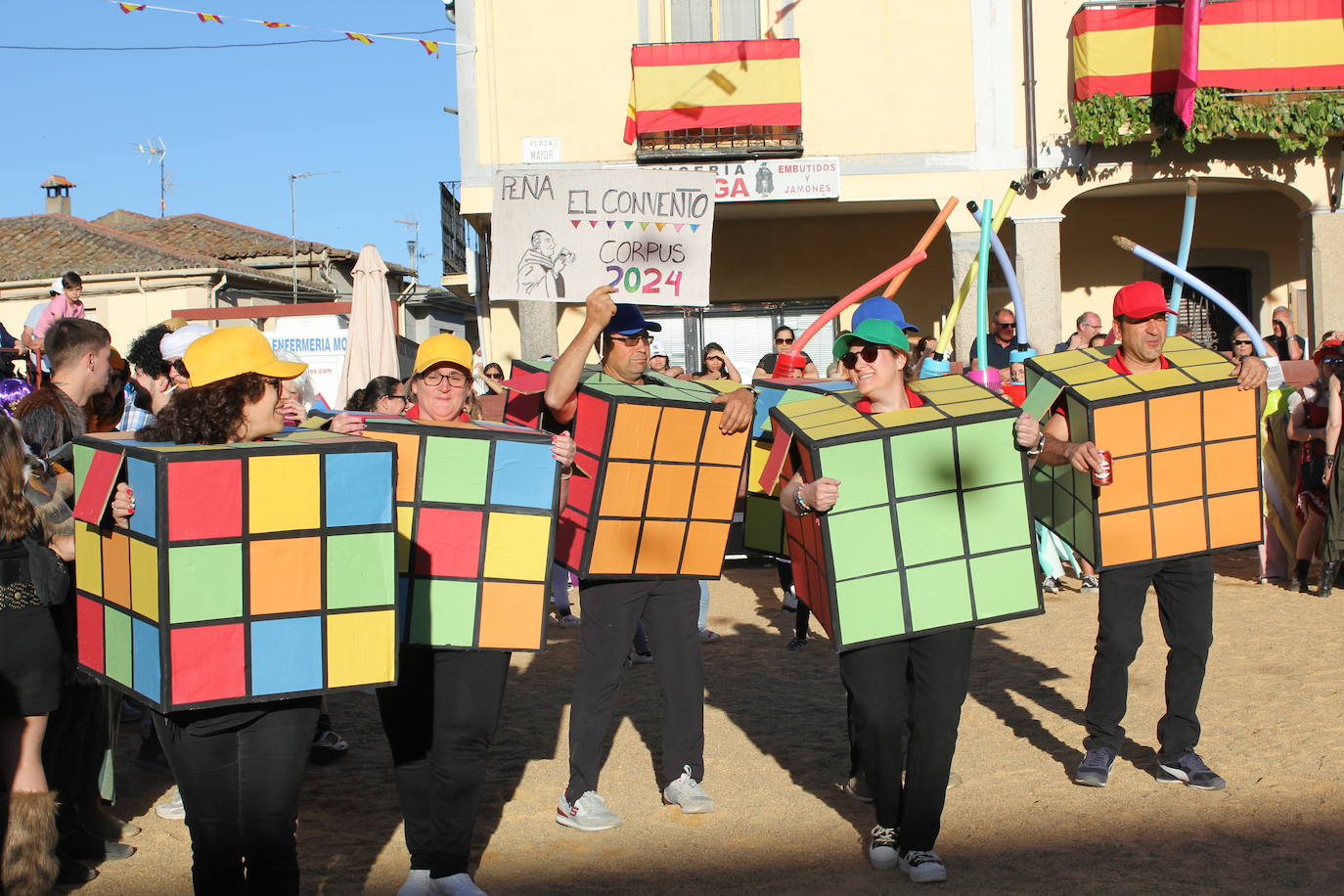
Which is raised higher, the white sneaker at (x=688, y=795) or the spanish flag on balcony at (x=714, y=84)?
the spanish flag on balcony at (x=714, y=84)

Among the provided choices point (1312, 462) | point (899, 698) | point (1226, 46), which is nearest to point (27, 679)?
point (899, 698)

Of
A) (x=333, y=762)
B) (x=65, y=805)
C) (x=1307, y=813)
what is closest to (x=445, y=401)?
(x=65, y=805)

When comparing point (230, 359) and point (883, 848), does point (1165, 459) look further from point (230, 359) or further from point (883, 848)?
point (230, 359)

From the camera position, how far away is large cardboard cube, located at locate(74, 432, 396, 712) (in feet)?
11.1

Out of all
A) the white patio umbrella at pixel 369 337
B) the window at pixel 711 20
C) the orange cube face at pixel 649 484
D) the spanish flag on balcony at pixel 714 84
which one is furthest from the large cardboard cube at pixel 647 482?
the window at pixel 711 20

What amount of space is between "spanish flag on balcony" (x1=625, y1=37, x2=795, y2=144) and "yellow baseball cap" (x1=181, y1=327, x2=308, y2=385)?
541 inches

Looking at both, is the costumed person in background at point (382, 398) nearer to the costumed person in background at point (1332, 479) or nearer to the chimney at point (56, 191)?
the costumed person in background at point (1332, 479)

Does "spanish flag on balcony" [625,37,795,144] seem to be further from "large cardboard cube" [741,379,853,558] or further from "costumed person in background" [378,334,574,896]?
"costumed person in background" [378,334,574,896]

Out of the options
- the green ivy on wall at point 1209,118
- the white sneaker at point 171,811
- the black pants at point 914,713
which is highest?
the green ivy on wall at point 1209,118

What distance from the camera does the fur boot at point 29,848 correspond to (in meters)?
4.53

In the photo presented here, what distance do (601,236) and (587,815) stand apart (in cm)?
372

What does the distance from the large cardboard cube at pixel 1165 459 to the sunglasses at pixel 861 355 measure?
1083 mm

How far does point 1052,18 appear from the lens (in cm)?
1738

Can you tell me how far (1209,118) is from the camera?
16.5 m
